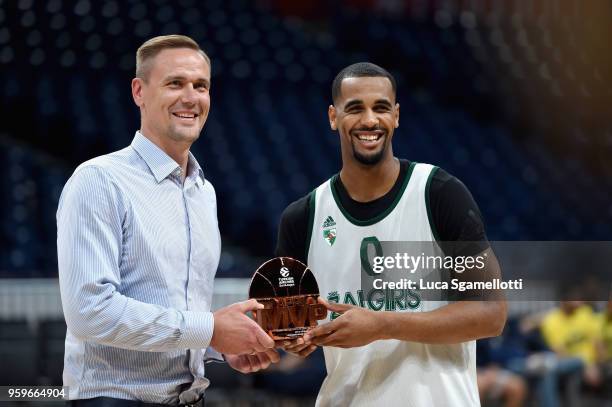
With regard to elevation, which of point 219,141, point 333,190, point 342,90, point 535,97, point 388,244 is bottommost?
point 388,244

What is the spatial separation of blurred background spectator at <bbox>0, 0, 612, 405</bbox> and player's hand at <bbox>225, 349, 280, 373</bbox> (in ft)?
9.09

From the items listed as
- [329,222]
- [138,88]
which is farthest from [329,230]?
[138,88]

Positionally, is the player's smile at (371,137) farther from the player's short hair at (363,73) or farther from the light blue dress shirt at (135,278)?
the light blue dress shirt at (135,278)

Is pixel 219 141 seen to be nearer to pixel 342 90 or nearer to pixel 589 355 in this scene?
pixel 589 355

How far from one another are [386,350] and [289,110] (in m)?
7.06

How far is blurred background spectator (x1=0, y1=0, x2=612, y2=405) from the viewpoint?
6.81m

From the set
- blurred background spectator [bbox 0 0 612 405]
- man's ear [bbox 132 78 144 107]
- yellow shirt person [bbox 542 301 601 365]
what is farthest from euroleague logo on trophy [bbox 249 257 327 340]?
yellow shirt person [bbox 542 301 601 365]

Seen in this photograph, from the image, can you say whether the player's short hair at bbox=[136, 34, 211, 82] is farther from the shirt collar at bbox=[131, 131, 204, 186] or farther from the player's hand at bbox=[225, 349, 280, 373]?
the player's hand at bbox=[225, 349, 280, 373]

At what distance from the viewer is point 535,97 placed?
10.1 metres

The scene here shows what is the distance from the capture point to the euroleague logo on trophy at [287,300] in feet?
7.71

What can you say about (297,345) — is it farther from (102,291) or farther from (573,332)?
(573,332)

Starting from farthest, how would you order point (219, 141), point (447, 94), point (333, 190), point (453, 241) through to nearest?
point (447, 94)
point (219, 141)
point (333, 190)
point (453, 241)

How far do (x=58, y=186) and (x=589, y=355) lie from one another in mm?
4379

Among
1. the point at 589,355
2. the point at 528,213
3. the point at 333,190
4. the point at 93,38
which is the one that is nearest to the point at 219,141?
the point at 93,38
